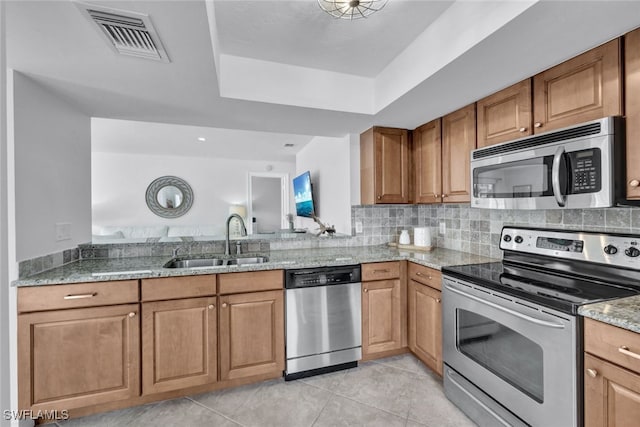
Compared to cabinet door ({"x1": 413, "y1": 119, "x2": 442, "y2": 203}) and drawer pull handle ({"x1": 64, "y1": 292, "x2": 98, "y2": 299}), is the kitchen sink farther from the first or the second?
cabinet door ({"x1": 413, "y1": 119, "x2": 442, "y2": 203})

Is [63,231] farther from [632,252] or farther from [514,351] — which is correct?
[632,252]

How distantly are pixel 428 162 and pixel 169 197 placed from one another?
5.08 meters

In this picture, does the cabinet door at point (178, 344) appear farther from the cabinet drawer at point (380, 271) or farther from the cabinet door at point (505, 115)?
the cabinet door at point (505, 115)

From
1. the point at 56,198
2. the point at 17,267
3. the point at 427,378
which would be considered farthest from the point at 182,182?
the point at 427,378

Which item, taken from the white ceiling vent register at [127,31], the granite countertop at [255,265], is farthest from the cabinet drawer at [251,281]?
the white ceiling vent register at [127,31]

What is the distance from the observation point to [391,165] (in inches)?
111

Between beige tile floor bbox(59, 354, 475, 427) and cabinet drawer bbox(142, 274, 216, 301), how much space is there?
0.74 m

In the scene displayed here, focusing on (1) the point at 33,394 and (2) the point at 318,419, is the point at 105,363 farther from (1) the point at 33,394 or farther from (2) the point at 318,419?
(2) the point at 318,419

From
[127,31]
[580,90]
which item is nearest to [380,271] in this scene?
[580,90]

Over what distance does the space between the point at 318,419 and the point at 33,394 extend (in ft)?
5.58

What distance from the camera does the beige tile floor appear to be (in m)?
1.80

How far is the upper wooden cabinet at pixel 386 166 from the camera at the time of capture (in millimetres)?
2783

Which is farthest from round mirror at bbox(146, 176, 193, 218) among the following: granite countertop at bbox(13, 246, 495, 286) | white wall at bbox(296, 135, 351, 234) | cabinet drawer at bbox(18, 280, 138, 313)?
cabinet drawer at bbox(18, 280, 138, 313)

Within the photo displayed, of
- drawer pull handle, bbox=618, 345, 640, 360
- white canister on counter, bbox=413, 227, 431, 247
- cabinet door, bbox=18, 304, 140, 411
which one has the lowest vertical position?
cabinet door, bbox=18, 304, 140, 411
